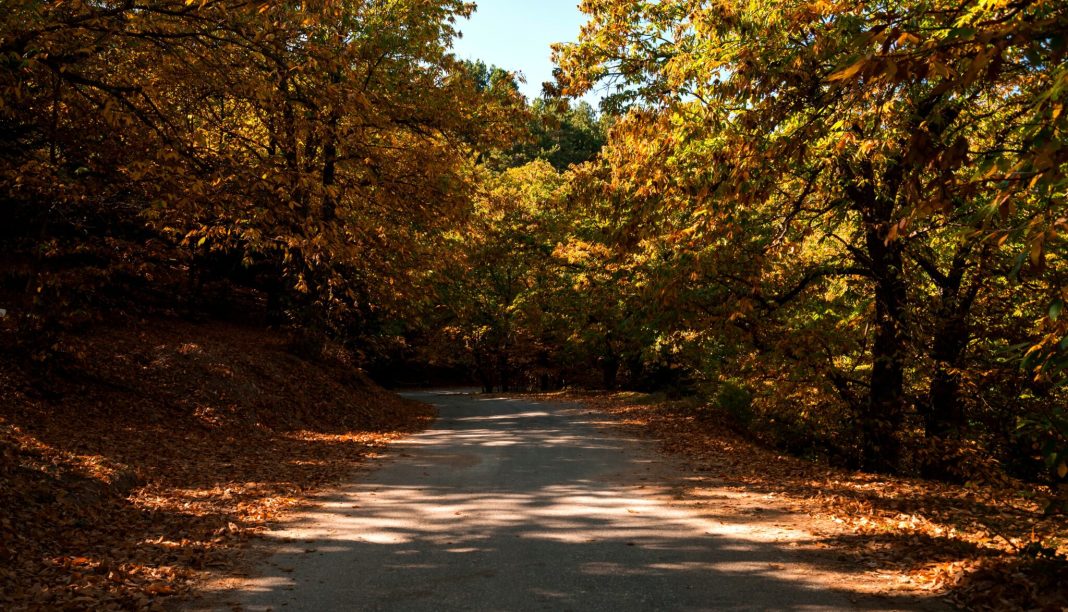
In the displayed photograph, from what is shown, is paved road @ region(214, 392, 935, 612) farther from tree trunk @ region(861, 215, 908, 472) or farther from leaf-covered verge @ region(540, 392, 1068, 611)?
tree trunk @ region(861, 215, 908, 472)

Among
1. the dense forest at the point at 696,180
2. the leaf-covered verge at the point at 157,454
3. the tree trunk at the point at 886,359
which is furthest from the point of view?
the tree trunk at the point at 886,359

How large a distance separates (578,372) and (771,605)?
37.9m

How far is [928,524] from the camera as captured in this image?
7113 millimetres

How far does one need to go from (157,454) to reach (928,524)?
381 inches

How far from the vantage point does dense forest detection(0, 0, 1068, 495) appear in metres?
5.10

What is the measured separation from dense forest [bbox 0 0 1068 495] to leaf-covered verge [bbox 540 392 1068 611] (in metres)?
0.94

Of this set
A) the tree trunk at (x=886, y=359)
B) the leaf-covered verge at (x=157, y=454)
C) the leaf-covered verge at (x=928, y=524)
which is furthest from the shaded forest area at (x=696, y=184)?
the leaf-covered verge at (x=157, y=454)

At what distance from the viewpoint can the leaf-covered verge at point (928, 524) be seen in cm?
514

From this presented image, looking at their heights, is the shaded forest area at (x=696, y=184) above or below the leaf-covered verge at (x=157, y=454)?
above

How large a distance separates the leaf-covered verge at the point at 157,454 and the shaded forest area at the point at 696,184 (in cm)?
99

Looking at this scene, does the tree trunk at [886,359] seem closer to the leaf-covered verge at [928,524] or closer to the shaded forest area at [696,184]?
the shaded forest area at [696,184]

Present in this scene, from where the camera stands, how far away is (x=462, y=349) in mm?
36188

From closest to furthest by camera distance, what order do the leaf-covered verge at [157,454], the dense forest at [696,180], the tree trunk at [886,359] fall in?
the dense forest at [696,180] → the leaf-covered verge at [157,454] → the tree trunk at [886,359]

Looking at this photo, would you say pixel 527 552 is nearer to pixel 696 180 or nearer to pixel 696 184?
pixel 696 184
